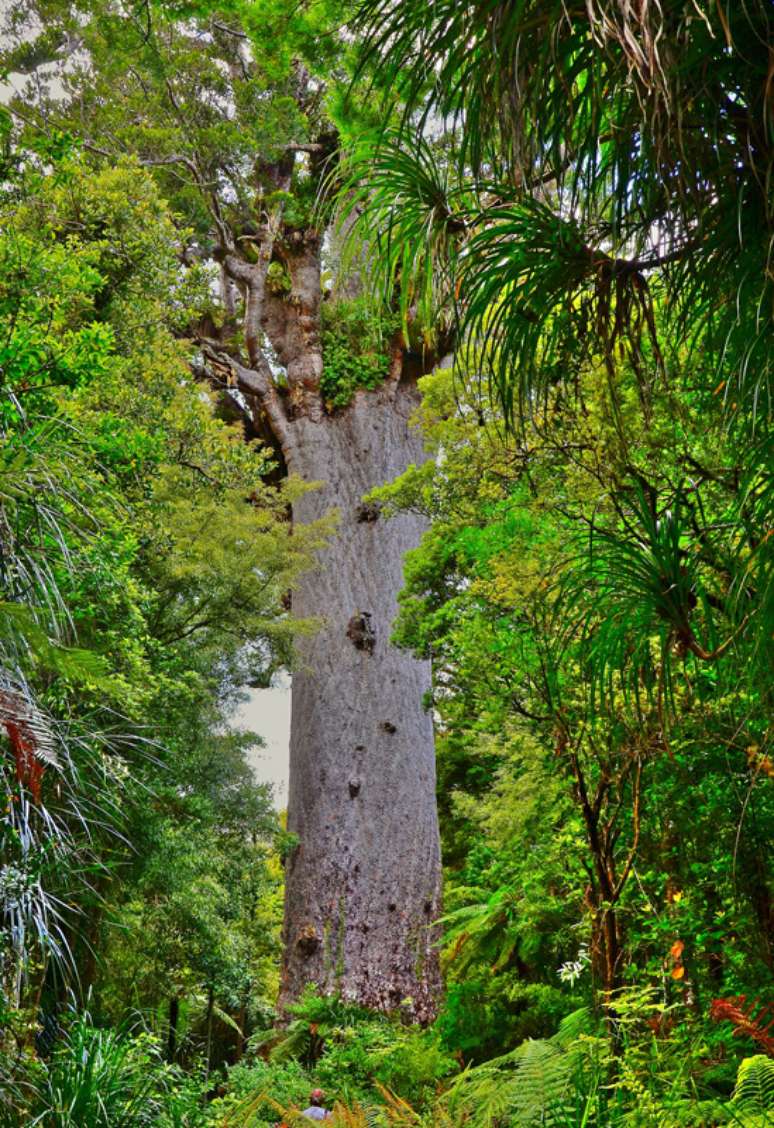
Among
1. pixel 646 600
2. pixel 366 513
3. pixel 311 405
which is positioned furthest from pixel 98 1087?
pixel 311 405

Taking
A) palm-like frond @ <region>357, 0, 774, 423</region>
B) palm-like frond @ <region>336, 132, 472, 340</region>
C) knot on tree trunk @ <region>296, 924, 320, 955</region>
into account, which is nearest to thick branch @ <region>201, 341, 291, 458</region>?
knot on tree trunk @ <region>296, 924, 320, 955</region>

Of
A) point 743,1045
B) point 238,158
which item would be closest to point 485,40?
point 743,1045

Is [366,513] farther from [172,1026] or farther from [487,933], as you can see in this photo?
[172,1026]

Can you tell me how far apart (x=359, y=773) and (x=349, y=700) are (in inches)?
28.8

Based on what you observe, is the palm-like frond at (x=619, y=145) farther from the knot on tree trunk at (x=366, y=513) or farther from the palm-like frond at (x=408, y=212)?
the knot on tree trunk at (x=366, y=513)

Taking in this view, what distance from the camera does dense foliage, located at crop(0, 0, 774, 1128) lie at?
2295 millimetres

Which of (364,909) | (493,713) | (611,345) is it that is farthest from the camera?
(364,909)

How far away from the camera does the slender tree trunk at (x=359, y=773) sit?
8859 mm

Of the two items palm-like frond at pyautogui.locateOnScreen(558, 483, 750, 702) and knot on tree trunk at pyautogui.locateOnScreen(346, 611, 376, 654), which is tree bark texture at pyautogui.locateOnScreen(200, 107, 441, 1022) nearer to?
knot on tree trunk at pyautogui.locateOnScreen(346, 611, 376, 654)

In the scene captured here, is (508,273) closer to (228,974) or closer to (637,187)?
(637,187)

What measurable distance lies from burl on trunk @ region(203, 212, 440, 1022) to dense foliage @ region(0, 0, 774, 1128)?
40 centimetres

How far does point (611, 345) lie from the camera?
2.49 m

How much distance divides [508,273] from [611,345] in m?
0.32

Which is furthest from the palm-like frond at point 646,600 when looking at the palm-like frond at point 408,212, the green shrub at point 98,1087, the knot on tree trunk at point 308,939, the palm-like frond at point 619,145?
the knot on tree trunk at point 308,939
